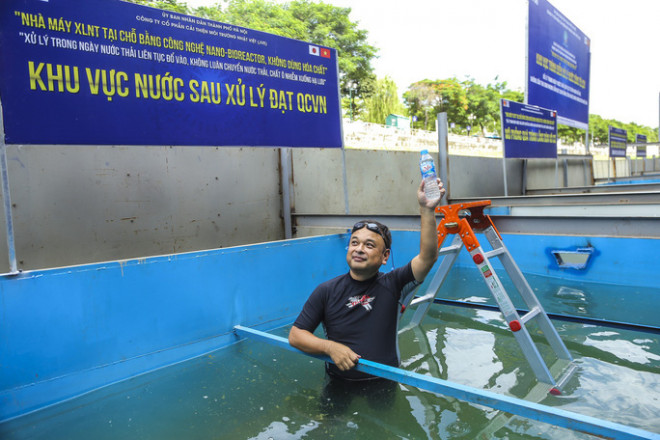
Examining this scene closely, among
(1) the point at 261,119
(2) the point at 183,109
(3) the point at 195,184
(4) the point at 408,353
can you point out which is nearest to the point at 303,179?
(3) the point at 195,184

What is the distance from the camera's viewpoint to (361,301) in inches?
97.7

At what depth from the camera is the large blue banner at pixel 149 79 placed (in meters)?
3.31

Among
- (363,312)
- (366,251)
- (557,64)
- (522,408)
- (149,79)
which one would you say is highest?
(557,64)

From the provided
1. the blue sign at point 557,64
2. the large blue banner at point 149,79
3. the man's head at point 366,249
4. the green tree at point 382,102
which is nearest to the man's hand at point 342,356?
the man's head at point 366,249

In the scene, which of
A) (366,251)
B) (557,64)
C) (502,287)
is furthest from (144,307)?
(557,64)

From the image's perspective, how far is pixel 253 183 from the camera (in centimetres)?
650

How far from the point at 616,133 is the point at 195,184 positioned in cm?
1779

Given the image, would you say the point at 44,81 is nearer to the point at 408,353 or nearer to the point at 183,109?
the point at 183,109

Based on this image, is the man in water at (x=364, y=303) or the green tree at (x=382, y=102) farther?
the green tree at (x=382, y=102)

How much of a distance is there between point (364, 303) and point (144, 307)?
6.45 ft

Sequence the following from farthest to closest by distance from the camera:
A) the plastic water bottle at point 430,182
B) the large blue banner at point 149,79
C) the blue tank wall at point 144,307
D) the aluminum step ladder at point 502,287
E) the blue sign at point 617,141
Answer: the blue sign at point 617,141 < the large blue banner at point 149,79 < the blue tank wall at point 144,307 < the aluminum step ladder at point 502,287 < the plastic water bottle at point 430,182

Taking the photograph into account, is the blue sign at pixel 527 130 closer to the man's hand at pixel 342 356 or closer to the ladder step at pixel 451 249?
the ladder step at pixel 451 249

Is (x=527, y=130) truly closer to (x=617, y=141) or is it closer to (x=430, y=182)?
(x=430, y=182)

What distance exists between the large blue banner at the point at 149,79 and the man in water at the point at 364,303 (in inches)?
99.2
